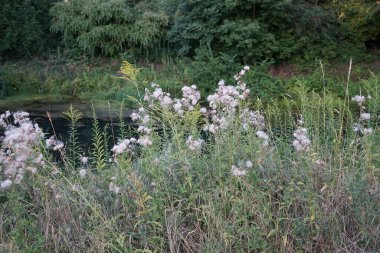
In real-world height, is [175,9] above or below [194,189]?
below

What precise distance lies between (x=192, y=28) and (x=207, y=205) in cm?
1081

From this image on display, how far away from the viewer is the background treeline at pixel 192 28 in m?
13.3

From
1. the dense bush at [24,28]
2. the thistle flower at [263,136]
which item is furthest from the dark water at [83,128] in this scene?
the dense bush at [24,28]

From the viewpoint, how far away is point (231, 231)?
9.47ft

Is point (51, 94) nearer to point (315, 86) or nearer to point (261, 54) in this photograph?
point (261, 54)

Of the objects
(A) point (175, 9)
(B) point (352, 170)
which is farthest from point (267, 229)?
(A) point (175, 9)

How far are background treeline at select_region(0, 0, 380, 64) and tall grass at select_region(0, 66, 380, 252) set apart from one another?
9362mm

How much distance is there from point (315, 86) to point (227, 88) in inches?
368

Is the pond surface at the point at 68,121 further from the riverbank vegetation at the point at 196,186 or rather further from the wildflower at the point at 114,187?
the wildflower at the point at 114,187

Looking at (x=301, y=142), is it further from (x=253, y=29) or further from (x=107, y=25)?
(x=107, y=25)

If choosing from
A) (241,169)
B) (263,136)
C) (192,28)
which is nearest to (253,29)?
(192,28)

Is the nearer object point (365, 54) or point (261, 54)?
point (261, 54)

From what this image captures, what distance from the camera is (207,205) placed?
9.87ft

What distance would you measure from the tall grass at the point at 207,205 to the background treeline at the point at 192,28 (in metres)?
9.36
